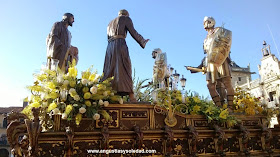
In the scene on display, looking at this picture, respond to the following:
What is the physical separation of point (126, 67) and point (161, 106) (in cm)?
125

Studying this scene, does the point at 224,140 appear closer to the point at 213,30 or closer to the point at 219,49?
the point at 219,49

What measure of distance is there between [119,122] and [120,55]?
5.44 feet

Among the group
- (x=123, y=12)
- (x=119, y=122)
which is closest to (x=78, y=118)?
(x=119, y=122)

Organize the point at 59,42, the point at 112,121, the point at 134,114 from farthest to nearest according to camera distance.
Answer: the point at 59,42, the point at 134,114, the point at 112,121

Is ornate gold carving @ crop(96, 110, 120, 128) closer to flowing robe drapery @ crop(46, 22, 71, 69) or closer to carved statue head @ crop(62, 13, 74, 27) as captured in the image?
flowing robe drapery @ crop(46, 22, 71, 69)

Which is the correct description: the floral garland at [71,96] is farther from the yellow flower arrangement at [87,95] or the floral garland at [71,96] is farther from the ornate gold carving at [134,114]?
the ornate gold carving at [134,114]

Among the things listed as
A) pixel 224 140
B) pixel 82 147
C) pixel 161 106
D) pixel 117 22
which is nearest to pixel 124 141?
pixel 82 147

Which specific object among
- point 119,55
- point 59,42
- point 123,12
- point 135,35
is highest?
point 123,12

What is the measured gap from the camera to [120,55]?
18.2 feet

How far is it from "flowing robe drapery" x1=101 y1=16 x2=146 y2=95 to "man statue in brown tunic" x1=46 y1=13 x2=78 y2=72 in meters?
1.12

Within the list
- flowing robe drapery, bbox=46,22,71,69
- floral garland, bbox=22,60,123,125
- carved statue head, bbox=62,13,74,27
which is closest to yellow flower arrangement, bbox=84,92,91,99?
floral garland, bbox=22,60,123,125

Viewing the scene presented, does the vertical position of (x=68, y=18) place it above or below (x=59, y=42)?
above

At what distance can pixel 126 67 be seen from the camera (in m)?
5.53

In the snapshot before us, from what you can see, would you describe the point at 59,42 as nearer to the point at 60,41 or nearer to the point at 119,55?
the point at 60,41
